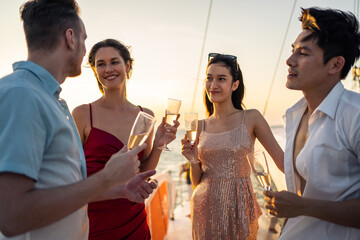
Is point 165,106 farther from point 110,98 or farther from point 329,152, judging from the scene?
point 329,152

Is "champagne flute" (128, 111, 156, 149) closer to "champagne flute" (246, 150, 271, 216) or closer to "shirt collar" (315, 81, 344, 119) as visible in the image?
"champagne flute" (246, 150, 271, 216)

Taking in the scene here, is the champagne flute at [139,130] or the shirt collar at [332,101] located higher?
the shirt collar at [332,101]

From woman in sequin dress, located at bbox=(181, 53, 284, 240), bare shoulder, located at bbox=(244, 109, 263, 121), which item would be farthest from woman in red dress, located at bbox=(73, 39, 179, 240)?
bare shoulder, located at bbox=(244, 109, 263, 121)

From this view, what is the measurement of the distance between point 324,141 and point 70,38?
4.01 feet

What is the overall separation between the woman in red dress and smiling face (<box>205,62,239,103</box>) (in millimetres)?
563

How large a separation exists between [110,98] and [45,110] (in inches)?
59.7

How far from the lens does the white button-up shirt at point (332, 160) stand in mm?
1247

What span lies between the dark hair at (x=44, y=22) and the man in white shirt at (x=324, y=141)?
116 cm

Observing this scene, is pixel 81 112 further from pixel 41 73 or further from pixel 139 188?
pixel 41 73

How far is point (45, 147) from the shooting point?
3.24 feet

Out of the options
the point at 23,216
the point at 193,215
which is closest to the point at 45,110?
the point at 23,216

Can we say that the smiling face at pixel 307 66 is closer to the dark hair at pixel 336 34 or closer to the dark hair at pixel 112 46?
the dark hair at pixel 336 34

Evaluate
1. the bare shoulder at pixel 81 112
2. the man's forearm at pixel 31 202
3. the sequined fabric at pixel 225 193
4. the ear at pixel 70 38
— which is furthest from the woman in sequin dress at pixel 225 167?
the man's forearm at pixel 31 202

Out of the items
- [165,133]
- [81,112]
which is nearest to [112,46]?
[81,112]
